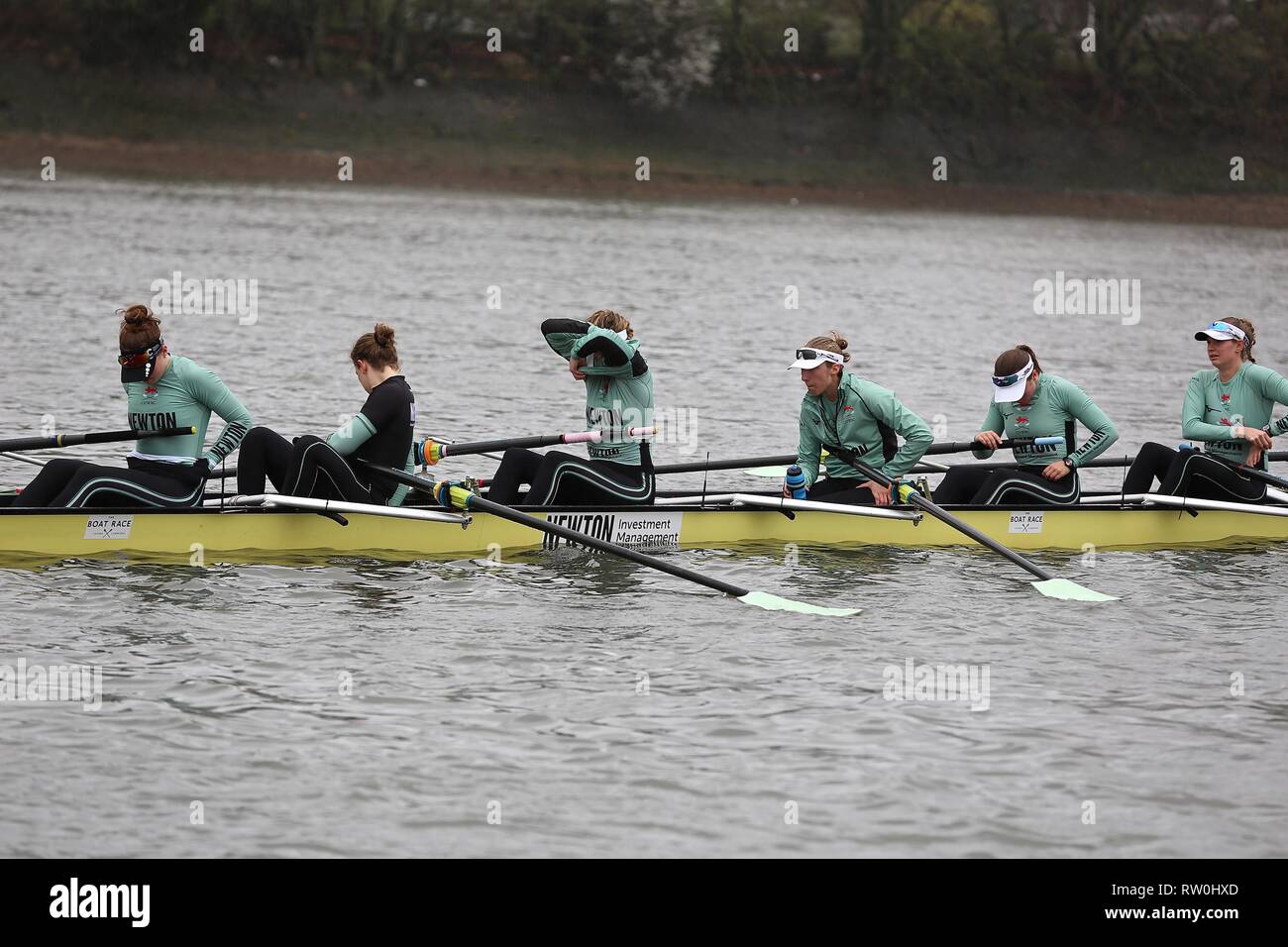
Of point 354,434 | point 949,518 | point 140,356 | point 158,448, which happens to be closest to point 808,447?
point 949,518

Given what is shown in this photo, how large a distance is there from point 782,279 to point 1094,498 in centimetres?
2622

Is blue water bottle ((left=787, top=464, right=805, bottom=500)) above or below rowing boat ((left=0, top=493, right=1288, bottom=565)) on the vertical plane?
above

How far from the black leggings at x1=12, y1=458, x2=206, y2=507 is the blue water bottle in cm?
452

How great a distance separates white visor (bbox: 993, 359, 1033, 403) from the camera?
14234mm

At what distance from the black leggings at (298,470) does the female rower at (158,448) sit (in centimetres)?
28

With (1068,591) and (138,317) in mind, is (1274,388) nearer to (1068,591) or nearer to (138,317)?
(1068,591)

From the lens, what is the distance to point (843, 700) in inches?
433

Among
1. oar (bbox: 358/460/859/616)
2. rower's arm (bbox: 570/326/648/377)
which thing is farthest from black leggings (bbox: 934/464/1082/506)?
rower's arm (bbox: 570/326/648/377)

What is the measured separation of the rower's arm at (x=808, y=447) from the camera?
563 inches

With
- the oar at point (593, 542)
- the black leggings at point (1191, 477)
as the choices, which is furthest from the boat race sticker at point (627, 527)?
the black leggings at point (1191, 477)

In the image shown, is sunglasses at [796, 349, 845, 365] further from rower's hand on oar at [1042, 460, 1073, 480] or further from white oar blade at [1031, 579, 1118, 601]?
white oar blade at [1031, 579, 1118, 601]

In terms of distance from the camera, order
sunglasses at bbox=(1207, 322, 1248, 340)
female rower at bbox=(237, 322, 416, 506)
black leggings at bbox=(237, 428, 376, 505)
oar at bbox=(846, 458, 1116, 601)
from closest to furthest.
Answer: female rower at bbox=(237, 322, 416, 506), black leggings at bbox=(237, 428, 376, 505), oar at bbox=(846, 458, 1116, 601), sunglasses at bbox=(1207, 322, 1248, 340)

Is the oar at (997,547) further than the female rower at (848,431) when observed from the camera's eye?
No

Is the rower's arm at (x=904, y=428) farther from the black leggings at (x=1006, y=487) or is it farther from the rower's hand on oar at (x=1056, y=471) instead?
the rower's hand on oar at (x=1056, y=471)
